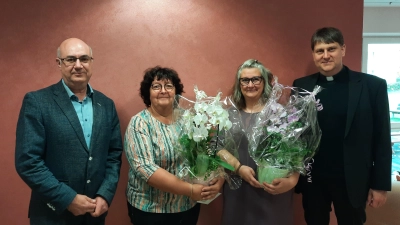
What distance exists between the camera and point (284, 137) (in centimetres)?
148

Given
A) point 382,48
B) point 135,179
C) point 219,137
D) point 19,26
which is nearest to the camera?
point 219,137

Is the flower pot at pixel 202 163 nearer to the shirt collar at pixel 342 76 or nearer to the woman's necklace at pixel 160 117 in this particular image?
the woman's necklace at pixel 160 117

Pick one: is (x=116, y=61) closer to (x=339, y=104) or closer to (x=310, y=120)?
(x=310, y=120)

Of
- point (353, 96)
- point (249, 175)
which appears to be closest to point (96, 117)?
point (249, 175)

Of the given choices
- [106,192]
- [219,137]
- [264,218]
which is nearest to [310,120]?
[219,137]

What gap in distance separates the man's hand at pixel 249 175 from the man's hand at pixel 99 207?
75 cm

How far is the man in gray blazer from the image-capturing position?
4.58 feet

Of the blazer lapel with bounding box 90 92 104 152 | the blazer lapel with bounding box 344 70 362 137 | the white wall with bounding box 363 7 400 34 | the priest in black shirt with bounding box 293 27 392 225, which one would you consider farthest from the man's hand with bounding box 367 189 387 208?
the white wall with bounding box 363 7 400 34

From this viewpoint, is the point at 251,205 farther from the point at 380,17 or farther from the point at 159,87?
the point at 380,17

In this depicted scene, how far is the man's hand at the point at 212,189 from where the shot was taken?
1.50 meters

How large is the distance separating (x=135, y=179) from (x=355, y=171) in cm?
127

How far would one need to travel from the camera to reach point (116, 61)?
212cm

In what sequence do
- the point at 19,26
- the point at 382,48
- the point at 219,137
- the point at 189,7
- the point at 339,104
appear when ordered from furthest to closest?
the point at 382,48 → the point at 189,7 → the point at 19,26 → the point at 339,104 → the point at 219,137

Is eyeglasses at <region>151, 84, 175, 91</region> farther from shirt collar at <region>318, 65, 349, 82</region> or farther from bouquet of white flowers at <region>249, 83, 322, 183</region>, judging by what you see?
shirt collar at <region>318, 65, 349, 82</region>
